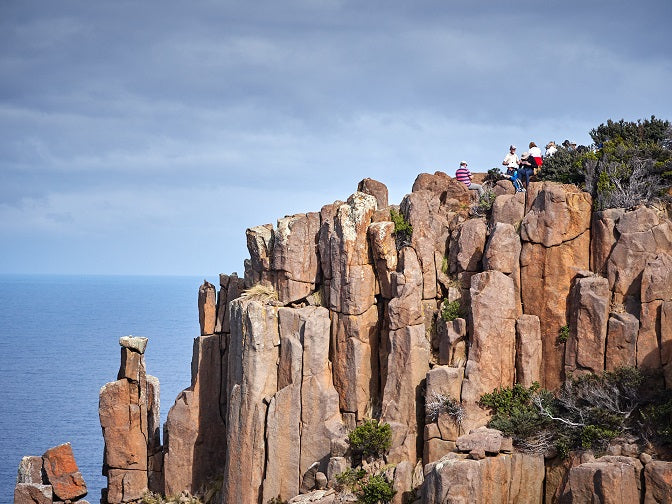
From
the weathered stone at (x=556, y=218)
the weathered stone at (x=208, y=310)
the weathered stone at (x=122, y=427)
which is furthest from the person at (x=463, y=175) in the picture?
the weathered stone at (x=122, y=427)

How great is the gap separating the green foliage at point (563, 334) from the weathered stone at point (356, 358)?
9094mm

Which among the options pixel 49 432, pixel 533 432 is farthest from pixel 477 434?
pixel 49 432

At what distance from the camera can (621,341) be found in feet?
140

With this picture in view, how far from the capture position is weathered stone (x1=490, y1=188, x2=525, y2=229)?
1845 inches

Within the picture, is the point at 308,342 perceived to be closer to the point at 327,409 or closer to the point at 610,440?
the point at 327,409

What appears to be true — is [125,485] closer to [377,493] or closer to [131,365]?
[131,365]

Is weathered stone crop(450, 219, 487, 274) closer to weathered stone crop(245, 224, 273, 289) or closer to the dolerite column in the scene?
weathered stone crop(245, 224, 273, 289)

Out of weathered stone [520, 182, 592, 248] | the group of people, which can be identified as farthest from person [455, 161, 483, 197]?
weathered stone [520, 182, 592, 248]

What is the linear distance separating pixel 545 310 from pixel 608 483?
383 inches

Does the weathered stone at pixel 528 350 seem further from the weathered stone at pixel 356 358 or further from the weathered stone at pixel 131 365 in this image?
the weathered stone at pixel 131 365

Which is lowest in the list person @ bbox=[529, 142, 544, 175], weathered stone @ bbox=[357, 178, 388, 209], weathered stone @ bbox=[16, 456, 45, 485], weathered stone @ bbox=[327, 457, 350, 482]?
weathered stone @ bbox=[16, 456, 45, 485]

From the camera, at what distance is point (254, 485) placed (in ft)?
154

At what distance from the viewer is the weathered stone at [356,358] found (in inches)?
1865

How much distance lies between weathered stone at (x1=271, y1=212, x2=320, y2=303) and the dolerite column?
1020 centimetres
